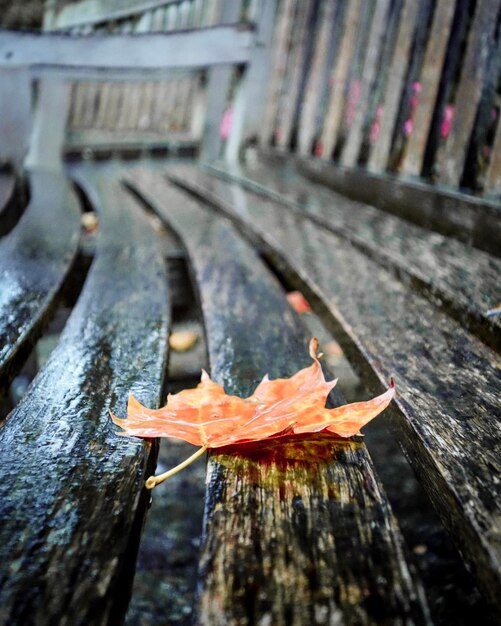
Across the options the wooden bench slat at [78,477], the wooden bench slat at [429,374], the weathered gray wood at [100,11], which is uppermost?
the weathered gray wood at [100,11]

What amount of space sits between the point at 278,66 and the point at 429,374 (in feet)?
10.5

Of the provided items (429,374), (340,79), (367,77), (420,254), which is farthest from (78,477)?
(340,79)

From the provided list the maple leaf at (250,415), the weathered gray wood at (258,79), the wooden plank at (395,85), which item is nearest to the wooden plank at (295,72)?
the weathered gray wood at (258,79)

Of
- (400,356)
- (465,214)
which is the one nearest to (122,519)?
(400,356)

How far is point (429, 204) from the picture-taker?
6.02ft

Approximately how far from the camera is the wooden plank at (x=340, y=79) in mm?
2596

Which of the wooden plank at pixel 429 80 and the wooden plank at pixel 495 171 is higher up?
the wooden plank at pixel 429 80

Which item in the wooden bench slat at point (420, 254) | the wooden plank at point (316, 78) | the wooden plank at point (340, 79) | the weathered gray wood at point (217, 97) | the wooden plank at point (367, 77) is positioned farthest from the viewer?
the weathered gray wood at point (217, 97)

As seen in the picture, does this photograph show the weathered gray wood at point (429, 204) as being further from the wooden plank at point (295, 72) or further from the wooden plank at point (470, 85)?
the wooden plank at point (295, 72)

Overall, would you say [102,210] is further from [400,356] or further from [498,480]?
[498,480]

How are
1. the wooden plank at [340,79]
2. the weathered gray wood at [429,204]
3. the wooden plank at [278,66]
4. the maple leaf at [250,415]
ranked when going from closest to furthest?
the maple leaf at [250,415]
the weathered gray wood at [429,204]
the wooden plank at [340,79]
the wooden plank at [278,66]

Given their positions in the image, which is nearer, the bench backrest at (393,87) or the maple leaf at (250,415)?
the maple leaf at (250,415)

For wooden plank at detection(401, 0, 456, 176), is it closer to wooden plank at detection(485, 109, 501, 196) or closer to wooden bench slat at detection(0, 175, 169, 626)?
wooden plank at detection(485, 109, 501, 196)

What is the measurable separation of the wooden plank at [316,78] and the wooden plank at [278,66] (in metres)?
0.38
